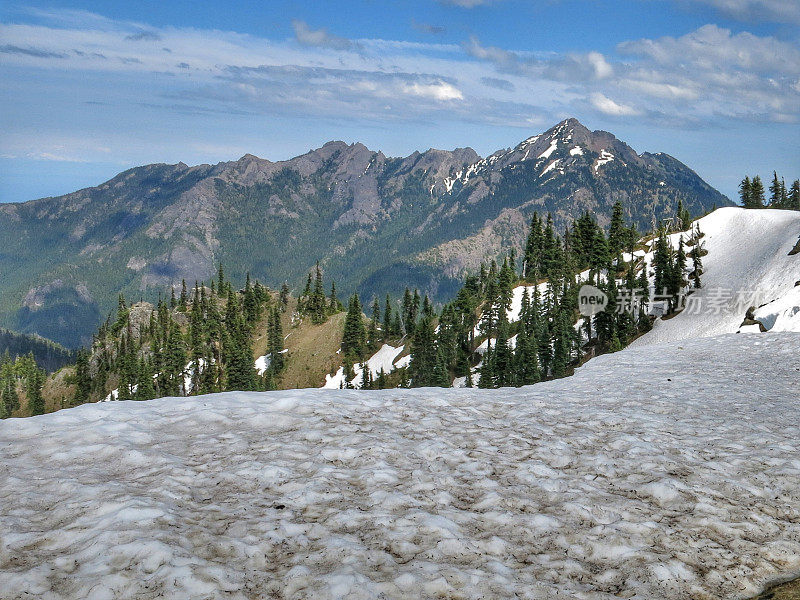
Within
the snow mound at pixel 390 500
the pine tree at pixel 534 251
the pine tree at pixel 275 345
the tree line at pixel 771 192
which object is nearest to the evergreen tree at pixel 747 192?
the tree line at pixel 771 192

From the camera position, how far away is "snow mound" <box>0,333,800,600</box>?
17.8 ft

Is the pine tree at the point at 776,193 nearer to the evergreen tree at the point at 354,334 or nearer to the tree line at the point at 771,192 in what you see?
the tree line at the point at 771,192

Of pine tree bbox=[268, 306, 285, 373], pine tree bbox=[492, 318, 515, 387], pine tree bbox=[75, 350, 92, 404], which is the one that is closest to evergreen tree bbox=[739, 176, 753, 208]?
pine tree bbox=[492, 318, 515, 387]

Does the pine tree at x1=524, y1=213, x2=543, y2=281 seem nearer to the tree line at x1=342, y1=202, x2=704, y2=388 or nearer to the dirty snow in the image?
the tree line at x1=342, y1=202, x2=704, y2=388

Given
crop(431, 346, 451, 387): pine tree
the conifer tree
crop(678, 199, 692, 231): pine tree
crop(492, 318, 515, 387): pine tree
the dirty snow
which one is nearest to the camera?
crop(492, 318, 515, 387): pine tree

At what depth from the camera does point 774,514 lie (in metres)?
7.28

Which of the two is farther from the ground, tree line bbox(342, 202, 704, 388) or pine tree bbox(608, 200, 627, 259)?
pine tree bbox(608, 200, 627, 259)

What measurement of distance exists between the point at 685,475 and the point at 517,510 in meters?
3.29

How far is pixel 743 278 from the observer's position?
333ft

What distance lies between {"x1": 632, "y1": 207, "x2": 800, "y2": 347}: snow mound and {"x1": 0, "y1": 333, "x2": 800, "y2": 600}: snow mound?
208 feet

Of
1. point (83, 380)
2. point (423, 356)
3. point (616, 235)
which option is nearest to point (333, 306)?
point (423, 356)

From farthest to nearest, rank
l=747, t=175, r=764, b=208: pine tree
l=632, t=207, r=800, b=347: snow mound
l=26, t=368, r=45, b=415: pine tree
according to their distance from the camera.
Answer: l=26, t=368, r=45, b=415: pine tree
l=747, t=175, r=764, b=208: pine tree
l=632, t=207, r=800, b=347: snow mound

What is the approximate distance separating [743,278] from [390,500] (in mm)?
115545

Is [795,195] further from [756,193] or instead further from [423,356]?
[423,356]
